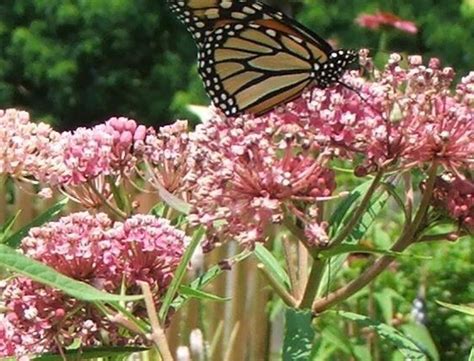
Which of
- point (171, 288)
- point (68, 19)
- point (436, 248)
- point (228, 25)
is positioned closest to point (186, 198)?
point (171, 288)

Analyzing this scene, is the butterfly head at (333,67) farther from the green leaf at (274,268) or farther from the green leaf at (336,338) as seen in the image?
the green leaf at (336,338)

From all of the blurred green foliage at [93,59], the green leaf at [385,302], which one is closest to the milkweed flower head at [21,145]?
the green leaf at [385,302]

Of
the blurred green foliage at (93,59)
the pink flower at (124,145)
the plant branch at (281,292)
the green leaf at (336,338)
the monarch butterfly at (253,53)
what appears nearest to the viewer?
the plant branch at (281,292)

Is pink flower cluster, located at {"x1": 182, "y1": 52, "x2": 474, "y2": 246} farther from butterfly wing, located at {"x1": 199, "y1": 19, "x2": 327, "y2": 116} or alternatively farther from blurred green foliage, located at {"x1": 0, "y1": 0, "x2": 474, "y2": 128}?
blurred green foliage, located at {"x1": 0, "y1": 0, "x2": 474, "y2": 128}

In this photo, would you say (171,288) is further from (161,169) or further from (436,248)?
(436,248)

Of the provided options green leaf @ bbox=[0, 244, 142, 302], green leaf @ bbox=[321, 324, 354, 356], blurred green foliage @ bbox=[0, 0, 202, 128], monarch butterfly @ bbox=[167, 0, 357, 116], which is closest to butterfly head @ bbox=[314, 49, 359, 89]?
monarch butterfly @ bbox=[167, 0, 357, 116]
